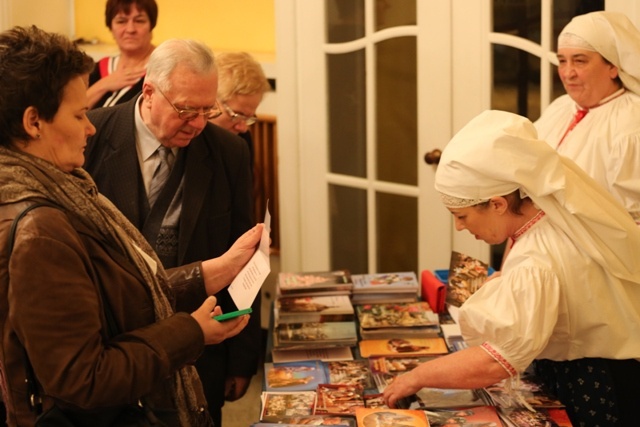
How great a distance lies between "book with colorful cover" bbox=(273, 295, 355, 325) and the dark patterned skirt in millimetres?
789

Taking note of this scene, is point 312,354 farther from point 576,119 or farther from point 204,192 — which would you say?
point 576,119

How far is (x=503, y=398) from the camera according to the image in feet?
7.47

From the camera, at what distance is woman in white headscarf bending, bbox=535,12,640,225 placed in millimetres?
2934

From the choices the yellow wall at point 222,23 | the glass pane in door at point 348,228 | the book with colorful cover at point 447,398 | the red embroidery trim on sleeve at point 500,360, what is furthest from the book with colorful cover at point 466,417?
the yellow wall at point 222,23

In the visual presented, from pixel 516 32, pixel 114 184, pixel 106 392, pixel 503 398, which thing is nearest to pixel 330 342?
pixel 503 398

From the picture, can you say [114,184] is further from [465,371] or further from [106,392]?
[465,371]

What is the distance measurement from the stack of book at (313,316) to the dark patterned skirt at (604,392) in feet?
2.23

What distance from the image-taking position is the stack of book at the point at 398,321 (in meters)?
2.75

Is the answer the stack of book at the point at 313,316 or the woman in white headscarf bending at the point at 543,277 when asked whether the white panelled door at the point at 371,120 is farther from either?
the woman in white headscarf bending at the point at 543,277

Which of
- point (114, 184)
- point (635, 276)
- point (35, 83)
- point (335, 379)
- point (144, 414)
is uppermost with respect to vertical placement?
point (35, 83)

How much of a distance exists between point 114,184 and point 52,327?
0.93 m

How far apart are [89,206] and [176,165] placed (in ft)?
2.51

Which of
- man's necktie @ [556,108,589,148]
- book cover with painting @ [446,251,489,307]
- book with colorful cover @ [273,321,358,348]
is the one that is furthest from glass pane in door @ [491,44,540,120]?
book with colorful cover @ [273,321,358,348]

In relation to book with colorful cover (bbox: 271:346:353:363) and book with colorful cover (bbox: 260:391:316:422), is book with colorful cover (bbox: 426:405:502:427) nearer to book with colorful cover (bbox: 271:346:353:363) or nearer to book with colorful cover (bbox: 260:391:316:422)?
book with colorful cover (bbox: 260:391:316:422)
